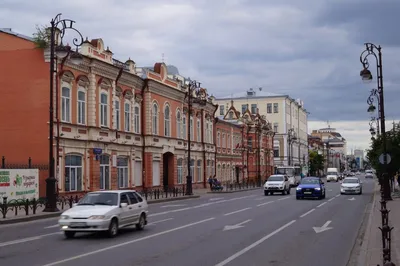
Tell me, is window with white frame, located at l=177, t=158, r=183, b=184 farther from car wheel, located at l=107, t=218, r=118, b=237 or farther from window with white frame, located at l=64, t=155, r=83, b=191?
car wheel, located at l=107, t=218, r=118, b=237

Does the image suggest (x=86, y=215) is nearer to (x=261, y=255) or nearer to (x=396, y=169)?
(x=261, y=255)

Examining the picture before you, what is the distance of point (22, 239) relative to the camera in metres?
17.6

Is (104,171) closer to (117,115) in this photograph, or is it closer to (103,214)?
(117,115)

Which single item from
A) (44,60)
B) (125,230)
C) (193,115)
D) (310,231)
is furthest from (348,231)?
(193,115)

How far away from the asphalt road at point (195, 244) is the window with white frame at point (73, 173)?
14.0 meters

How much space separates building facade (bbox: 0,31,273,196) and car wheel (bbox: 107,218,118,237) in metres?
18.8

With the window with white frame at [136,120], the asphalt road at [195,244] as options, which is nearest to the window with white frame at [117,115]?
the window with white frame at [136,120]

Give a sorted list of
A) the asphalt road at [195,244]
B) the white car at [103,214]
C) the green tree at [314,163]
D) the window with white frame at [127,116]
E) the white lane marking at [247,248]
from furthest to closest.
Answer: the green tree at [314,163] → the window with white frame at [127,116] → the white car at [103,214] → the asphalt road at [195,244] → the white lane marking at [247,248]

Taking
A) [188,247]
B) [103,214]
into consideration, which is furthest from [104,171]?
[188,247]

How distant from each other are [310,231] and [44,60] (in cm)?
2413

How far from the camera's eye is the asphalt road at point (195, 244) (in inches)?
510

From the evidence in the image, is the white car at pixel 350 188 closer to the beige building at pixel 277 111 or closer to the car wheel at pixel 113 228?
the car wheel at pixel 113 228

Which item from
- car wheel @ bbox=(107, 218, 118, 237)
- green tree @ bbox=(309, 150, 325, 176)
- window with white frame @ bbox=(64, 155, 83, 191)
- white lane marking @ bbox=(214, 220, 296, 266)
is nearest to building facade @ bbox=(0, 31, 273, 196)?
window with white frame @ bbox=(64, 155, 83, 191)

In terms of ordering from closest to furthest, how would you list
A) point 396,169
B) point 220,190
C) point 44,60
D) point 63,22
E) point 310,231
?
point 310,231
point 63,22
point 44,60
point 396,169
point 220,190
